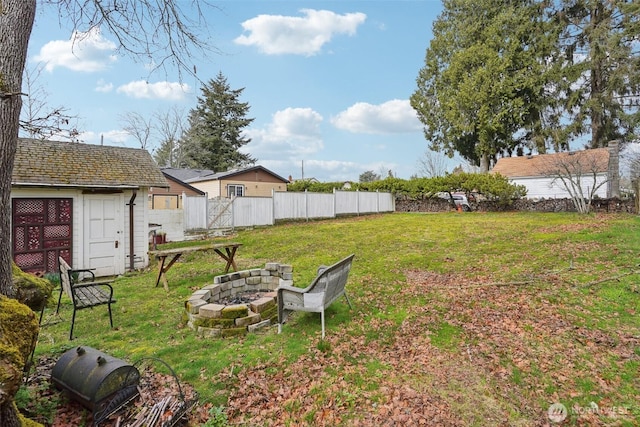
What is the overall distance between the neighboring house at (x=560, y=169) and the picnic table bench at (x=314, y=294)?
667 inches

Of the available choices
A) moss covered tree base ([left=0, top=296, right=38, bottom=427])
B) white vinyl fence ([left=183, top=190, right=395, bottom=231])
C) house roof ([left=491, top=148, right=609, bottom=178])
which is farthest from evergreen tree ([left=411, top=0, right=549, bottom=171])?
moss covered tree base ([left=0, top=296, right=38, bottom=427])

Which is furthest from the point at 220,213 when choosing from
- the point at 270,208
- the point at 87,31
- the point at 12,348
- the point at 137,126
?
the point at 137,126

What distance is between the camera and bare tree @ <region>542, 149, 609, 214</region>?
15.7 metres

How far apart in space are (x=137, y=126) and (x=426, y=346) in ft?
107

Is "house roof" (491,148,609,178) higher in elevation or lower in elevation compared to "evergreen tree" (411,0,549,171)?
lower

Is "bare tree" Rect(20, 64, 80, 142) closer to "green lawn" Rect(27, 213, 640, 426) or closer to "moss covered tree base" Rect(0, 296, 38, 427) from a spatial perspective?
"green lawn" Rect(27, 213, 640, 426)

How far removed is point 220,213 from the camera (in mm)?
14688

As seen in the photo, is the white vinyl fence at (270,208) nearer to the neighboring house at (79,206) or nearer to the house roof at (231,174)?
the neighboring house at (79,206)

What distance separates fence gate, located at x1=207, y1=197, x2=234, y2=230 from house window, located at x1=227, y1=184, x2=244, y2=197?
826cm

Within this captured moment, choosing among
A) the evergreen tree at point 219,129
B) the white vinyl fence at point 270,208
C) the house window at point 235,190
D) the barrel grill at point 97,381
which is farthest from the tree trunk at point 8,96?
the evergreen tree at point 219,129

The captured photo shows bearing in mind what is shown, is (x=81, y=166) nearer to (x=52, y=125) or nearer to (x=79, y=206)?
(x=79, y=206)

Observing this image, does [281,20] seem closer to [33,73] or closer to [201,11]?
[201,11]

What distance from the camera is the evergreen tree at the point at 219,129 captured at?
3538 cm

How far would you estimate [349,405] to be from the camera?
2.96 meters
